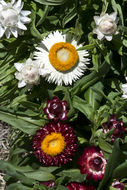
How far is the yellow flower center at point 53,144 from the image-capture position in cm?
288

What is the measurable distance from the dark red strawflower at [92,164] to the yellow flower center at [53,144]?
0.62 feet

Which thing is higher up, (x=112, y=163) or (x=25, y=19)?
(x=25, y=19)

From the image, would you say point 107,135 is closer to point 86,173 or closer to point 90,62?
point 86,173

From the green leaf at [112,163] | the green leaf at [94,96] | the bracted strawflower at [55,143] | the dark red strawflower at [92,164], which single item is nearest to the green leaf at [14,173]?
the bracted strawflower at [55,143]

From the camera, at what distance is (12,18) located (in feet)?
9.81

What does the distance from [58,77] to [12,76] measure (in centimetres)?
44

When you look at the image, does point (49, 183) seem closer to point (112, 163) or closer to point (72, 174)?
point (72, 174)

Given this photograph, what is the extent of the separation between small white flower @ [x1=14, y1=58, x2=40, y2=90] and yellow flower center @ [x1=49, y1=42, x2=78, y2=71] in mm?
147

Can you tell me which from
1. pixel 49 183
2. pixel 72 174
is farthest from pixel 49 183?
pixel 72 174

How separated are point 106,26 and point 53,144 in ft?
2.94

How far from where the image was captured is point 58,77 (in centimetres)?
318

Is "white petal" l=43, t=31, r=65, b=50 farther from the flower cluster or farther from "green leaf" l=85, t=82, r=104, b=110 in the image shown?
"green leaf" l=85, t=82, r=104, b=110

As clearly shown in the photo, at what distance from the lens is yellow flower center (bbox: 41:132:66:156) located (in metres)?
2.88

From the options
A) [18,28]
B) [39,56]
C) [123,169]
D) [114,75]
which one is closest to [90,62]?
[114,75]
